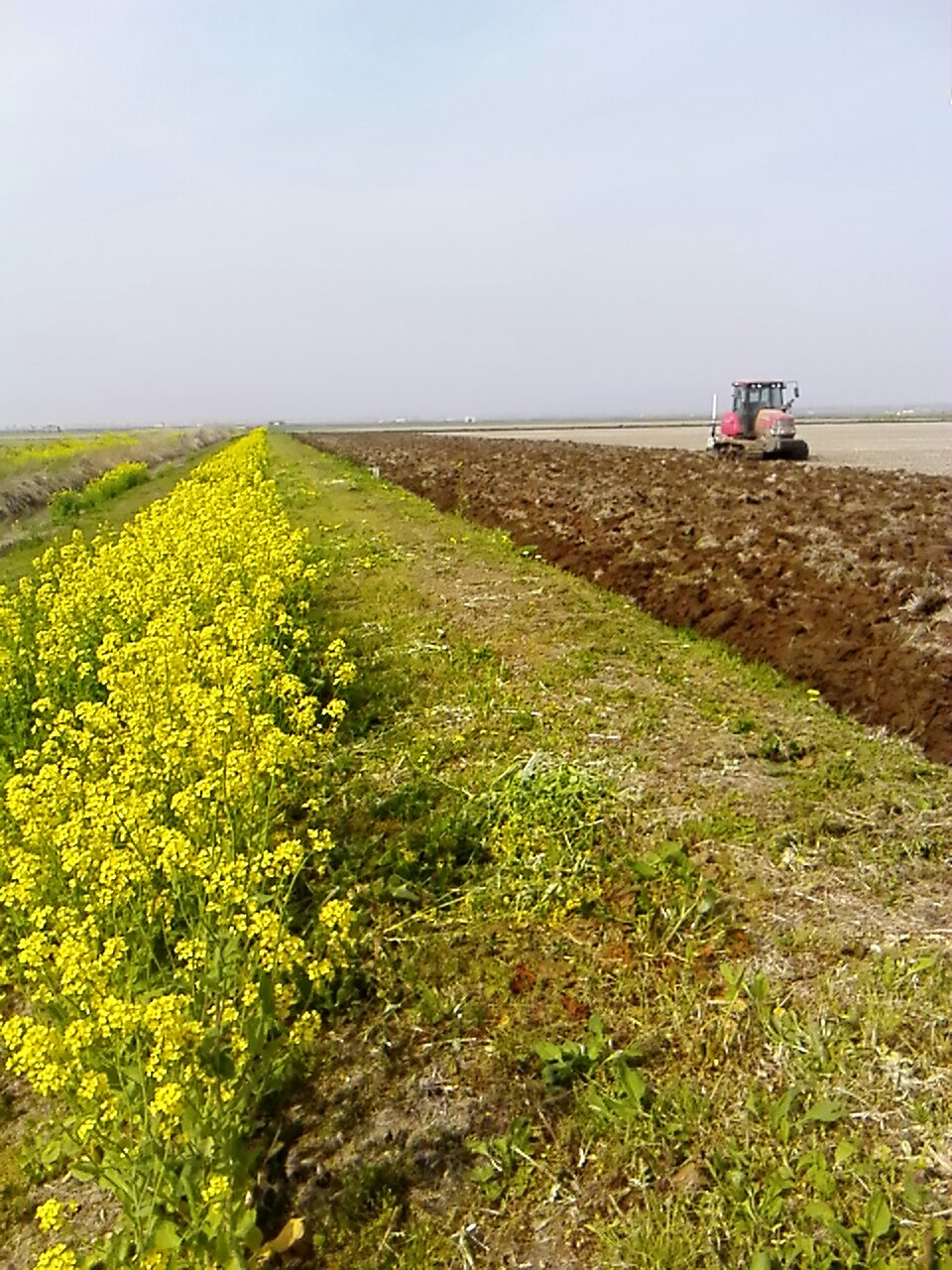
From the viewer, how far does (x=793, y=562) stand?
9.42m

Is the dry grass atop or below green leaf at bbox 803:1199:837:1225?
atop

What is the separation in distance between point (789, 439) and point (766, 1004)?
27496mm

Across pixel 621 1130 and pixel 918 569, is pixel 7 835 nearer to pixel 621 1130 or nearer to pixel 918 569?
pixel 621 1130

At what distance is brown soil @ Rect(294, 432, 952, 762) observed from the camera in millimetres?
6715

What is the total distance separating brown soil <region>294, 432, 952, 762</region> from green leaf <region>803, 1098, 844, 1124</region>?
11.2ft

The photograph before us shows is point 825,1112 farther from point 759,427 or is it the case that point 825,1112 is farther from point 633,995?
point 759,427

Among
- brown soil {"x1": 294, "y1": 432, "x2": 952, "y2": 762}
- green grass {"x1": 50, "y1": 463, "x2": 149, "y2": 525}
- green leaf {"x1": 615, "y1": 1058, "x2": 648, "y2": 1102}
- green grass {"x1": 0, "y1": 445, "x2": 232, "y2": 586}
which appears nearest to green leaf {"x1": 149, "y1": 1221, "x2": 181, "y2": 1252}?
green leaf {"x1": 615, "y1": 1058, "x2": 648, "y2": 1102}

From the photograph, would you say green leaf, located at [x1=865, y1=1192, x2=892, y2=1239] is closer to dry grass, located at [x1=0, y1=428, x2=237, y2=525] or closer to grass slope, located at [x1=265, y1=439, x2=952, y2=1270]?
grass slope, located at [x1=265, y1=439, x2=952, y2=1270]

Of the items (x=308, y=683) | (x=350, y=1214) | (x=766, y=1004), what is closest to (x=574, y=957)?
(x=766, y=1004)

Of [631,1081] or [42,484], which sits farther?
[42,484]

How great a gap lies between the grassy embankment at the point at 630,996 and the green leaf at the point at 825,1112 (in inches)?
0.4

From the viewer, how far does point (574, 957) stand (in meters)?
3.74

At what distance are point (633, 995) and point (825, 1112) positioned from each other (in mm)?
868

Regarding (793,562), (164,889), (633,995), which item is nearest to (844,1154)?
(633,995)
